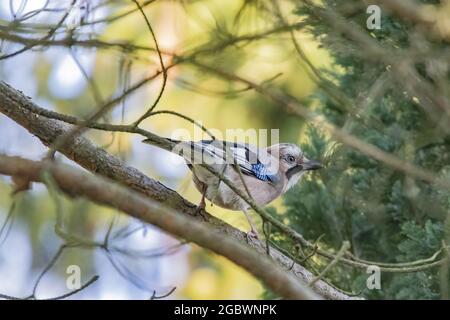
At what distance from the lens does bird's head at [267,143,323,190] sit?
4.78m

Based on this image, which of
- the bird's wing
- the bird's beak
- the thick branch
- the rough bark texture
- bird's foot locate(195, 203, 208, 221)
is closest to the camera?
the thick branch

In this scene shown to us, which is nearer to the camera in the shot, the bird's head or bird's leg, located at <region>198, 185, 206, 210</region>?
bird's leg, located at <region>198, 185, 206, 210</region>

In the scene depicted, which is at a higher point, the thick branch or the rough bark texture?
the rough bark texture

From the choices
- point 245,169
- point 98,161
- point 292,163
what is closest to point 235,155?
point 245,169

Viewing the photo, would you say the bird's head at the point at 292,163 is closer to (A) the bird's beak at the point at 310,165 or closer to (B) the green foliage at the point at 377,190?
(A) the bird's beak at the point at 310,165

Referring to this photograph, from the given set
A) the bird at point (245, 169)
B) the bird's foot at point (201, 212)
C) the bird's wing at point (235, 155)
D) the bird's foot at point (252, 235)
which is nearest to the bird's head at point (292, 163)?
the bird at point (245, 169)

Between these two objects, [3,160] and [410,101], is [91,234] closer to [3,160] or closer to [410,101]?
[410,101]

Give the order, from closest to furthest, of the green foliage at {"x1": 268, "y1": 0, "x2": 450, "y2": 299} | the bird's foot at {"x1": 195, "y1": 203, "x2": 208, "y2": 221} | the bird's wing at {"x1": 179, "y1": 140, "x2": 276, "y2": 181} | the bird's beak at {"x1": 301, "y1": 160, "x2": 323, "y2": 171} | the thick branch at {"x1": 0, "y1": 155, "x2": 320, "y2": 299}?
the thick branch at {"x1": 0, "y1": 155, "x2": 320, "y2": 299}
the bird's wing at {"x1": 179, "y1": 140, "x2": 276, "y2": 181}
the bird's foot at {"x1": 195, "y1": 203, "x2": 208, "y2": 221}
the green foliage at {"x1": 268, "y1": 0, "x2": 450, "y2": 299}
the bird's beak at {"x1": 301, "y1": 160, "x2": 323, "y2": 171}

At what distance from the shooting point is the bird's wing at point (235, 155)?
148 inches

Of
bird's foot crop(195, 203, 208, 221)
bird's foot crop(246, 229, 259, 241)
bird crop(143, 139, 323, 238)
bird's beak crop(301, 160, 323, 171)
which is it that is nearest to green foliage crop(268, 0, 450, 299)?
bird's beak crop(301, 160, 323, 171)

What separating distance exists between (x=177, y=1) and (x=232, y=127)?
7.69 ft

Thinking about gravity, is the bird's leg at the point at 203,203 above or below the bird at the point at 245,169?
below

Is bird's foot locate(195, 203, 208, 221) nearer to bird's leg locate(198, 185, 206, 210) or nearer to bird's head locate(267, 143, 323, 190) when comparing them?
bird's leg locate(198, 185, 206, 210)
